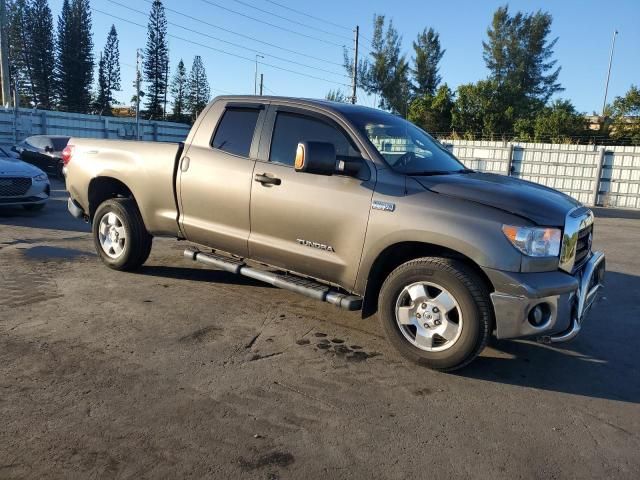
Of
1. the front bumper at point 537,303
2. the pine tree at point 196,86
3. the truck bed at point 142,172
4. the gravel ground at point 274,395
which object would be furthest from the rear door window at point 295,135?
the pine tree at point 196,86

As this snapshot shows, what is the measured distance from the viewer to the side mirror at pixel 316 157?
4.02 metres

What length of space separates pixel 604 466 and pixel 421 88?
200ft

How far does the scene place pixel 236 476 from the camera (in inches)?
102

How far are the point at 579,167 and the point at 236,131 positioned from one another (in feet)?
61.3

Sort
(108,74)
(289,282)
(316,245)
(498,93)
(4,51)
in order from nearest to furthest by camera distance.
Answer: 1. (316,245)
2. (289,282)
3. (4,51)
4. (498,93)
5. (108,74)

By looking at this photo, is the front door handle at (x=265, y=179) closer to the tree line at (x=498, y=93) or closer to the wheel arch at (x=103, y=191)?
the wheel arch at (x=103, y=191)

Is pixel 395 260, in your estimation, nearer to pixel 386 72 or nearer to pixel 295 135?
pixel 295 135

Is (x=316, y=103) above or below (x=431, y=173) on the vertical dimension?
above

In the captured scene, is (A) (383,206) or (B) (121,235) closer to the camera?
(A) (383,206)

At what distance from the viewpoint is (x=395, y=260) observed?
4.24 meters

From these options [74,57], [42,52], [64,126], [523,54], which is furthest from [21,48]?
[523,54]

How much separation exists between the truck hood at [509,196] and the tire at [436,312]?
0.51m

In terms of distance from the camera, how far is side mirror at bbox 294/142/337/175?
4.02 metres

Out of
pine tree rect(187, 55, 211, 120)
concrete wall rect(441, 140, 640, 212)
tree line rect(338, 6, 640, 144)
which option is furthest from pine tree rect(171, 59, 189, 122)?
concrete wall rect(441, 140, 640, 212)
